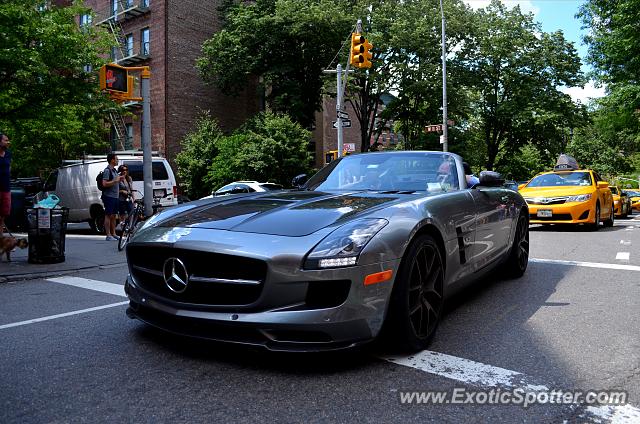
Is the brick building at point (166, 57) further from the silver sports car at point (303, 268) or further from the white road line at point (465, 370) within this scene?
the white road line at point (465, 370)

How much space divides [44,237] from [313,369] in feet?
20.1

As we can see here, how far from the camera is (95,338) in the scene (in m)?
3.60

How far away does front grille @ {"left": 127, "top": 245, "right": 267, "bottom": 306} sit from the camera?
9.17 feet

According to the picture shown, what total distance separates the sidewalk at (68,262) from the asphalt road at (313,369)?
2.09 m

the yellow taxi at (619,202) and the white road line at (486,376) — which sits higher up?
the yellow taxi at (619,202)

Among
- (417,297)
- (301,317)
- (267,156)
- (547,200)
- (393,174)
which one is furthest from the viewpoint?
(267,156)

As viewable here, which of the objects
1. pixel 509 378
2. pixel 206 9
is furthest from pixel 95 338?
pixel 206 9

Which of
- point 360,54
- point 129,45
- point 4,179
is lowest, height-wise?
point 4,179

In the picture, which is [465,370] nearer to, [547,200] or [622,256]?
[622,256]

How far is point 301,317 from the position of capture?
2682mm

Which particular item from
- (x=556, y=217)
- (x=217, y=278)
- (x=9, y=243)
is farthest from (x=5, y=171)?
(x=556, y=217)

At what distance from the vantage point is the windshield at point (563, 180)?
12562mm

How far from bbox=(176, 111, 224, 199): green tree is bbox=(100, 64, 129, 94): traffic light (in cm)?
1702

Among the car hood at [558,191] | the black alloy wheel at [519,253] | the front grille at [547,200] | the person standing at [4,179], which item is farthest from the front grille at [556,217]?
the person standing at [4,179]
